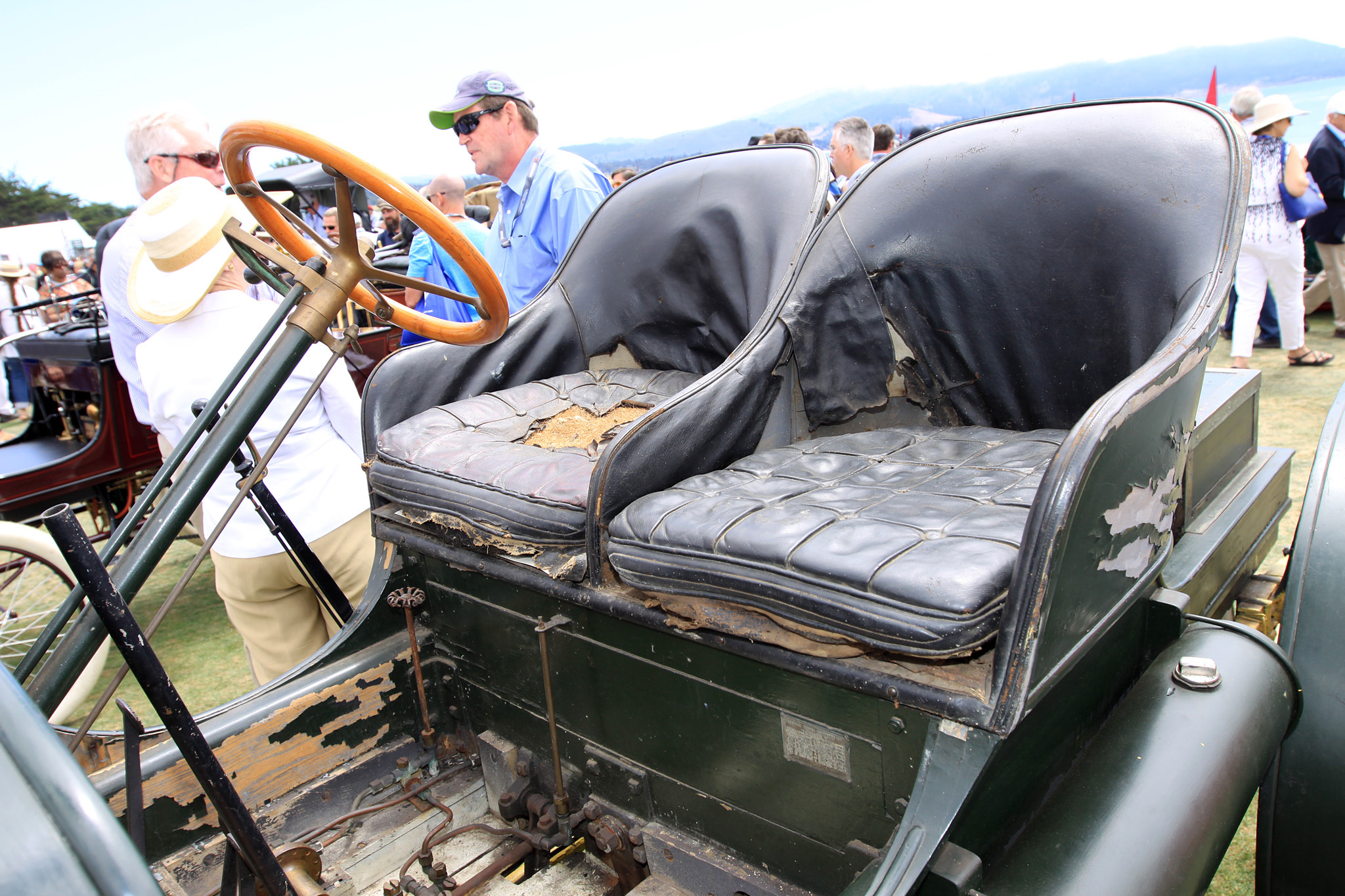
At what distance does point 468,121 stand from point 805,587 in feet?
8.98

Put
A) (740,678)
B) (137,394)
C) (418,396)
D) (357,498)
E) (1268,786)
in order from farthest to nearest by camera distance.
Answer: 1. (137,394)
2. (357,498)
3. (418,396)
4. (1268,786)
5. (740,678)

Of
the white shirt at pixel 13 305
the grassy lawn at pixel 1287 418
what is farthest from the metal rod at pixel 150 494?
the white shirt at pixel 13 305

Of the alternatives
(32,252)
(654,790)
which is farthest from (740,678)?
(32,252)

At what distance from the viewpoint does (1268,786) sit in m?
1.50

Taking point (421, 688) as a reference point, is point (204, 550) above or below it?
above

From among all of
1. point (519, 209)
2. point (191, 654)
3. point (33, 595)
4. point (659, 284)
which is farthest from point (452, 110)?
point (33, 595)

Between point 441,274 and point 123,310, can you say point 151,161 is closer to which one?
point 123,310

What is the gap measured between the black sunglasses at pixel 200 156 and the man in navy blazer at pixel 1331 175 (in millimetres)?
7207

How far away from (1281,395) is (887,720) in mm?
5393

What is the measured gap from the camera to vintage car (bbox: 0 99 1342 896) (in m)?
1.06

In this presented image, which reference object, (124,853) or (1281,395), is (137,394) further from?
(1281,395)

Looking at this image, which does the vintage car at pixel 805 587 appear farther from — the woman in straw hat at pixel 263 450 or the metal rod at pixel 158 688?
the woman in straw hat at pixel 263 450

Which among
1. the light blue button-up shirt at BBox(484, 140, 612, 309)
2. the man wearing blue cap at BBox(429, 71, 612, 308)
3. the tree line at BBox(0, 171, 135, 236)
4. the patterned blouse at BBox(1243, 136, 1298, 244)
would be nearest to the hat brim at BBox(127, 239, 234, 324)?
the light blue button-up shirt at BBox(484, 140, 612, 309)

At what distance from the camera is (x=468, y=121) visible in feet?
10.6
